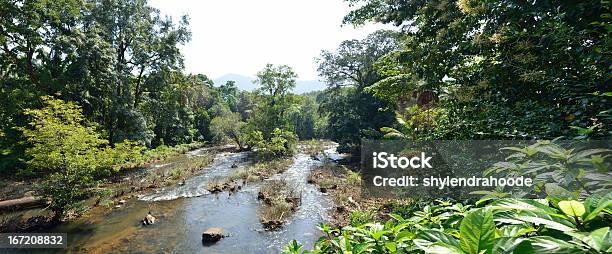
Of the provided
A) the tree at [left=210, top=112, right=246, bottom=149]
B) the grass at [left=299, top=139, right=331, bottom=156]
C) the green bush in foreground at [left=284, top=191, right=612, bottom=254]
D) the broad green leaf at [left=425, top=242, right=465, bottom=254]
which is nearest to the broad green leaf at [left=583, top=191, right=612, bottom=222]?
the green bush in foreground at [left=284, top=191, right=612, bottom=254]

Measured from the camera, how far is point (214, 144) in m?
32.9

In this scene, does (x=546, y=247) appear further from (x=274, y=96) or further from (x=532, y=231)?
(x=274, y=96)

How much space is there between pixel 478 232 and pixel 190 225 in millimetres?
9343

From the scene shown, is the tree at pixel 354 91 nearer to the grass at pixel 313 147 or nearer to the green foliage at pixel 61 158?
the grass at pixel 313 147

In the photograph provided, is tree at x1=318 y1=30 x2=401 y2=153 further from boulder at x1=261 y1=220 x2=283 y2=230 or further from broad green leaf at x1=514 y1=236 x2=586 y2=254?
broad green leaf at x1=514 y1=236 x2=586 y2=254

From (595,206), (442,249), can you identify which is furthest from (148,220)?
(595,206)

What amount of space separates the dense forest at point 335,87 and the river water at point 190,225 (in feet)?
4.52

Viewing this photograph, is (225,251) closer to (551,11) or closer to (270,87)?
(551,11)

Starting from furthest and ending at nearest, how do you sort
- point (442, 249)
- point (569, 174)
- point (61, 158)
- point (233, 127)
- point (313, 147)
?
1. point (313, 147)
2. point (233, 127)
3. point (61, 158)
4. point (569, 174)
5. point (442, 249)

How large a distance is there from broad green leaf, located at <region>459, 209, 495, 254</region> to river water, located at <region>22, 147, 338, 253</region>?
6.98 m

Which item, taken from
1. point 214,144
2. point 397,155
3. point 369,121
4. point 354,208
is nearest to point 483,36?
point 397,155

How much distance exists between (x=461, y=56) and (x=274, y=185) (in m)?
9.77

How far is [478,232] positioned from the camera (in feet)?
2.39

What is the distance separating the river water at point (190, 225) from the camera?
737cm
